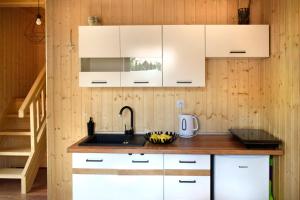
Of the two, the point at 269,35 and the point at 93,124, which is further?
the point at 93,124

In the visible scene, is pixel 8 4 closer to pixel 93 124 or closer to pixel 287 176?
pixel 93 124

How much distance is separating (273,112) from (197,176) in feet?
3.33

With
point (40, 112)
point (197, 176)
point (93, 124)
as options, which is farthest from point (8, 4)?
point (197, 176)

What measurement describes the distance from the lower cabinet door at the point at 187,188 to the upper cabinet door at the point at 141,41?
1262 mm

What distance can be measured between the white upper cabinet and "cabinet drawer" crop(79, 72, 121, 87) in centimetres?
7

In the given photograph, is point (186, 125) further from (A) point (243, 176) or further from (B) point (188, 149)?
(A) point (243, 176)

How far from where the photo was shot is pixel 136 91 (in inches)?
135

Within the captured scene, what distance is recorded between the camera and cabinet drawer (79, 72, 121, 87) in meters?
3.10

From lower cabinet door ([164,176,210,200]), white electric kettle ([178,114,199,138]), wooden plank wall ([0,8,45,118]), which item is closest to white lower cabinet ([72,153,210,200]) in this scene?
lower cabinet door ([164,176,210,200])

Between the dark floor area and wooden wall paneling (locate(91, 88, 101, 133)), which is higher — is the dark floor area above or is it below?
below

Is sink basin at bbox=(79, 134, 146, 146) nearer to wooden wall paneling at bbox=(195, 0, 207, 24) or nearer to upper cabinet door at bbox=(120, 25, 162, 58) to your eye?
upper cabinet door at bbox=(120, 25, 162, 58)

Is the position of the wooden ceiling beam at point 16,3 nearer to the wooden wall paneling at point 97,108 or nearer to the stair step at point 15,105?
the stair step at point 15,105

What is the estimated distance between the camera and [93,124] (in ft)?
11.2

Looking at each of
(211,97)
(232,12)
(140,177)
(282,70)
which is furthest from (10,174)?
(282,70)
